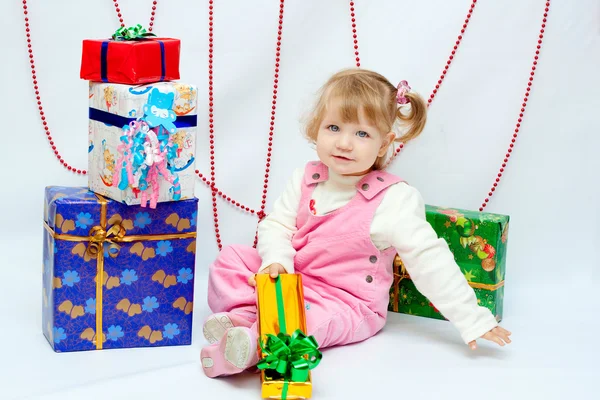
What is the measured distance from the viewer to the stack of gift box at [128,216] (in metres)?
1.77

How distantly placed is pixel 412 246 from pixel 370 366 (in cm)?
27

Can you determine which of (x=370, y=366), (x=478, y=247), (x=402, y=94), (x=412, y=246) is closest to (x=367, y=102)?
(x=402, y=94)

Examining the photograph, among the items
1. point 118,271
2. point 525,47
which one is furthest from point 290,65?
point 118,271

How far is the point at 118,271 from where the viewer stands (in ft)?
6.04

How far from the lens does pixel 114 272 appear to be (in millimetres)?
→ 1837

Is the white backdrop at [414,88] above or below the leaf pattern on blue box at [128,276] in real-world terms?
above

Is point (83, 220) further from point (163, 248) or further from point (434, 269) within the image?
point (434, 269)

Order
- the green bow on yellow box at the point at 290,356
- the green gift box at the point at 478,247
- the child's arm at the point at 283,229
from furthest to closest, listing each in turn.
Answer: the green gift box at the point at 478,247, the child's arm at the point at 283,229, the green bow on yellow box at the point at 290,356

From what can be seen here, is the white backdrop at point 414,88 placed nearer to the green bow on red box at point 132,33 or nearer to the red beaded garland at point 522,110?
the red beaded garland at point 522,110

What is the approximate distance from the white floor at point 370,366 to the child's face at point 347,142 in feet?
1.25

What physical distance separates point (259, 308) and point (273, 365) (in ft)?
0.62

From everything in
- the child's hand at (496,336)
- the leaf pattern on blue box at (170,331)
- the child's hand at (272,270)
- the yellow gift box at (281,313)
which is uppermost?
the child's hand at (272,270)

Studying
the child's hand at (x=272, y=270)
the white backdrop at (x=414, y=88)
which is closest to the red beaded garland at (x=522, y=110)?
the white backdrop at (x=414, y=88)

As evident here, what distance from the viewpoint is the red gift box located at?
1.78 metres
